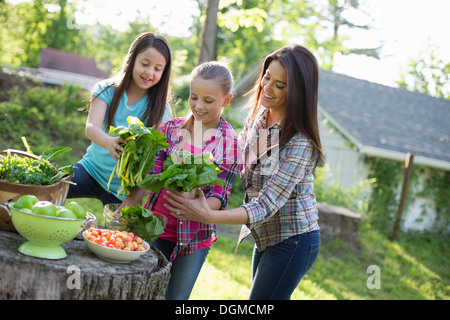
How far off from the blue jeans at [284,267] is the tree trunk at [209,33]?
7.06 meters

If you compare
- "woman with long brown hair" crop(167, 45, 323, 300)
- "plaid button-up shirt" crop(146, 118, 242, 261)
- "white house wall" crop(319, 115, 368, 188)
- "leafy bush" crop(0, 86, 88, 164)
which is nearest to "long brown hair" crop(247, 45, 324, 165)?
"woman with long brown hair" crop(167, 45, 323, 300)

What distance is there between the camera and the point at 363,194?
13.4 meters

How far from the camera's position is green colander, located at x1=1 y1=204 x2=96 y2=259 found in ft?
6.59

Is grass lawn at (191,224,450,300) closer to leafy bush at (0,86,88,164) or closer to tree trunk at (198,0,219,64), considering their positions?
tree trunk at (198,0,219,64)

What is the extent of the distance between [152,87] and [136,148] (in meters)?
1.05

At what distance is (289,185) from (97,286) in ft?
4.12

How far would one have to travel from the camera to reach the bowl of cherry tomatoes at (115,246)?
221 cm

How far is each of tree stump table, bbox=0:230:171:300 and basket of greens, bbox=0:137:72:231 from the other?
9.3 inches

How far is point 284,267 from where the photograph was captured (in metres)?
2.72

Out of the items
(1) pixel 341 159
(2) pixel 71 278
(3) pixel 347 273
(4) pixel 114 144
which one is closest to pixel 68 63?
(1) pixel 341 159

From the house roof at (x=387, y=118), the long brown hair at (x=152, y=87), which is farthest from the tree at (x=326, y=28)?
the long brown hair at (x=152, y=87)

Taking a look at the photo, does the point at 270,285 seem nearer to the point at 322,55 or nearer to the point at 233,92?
the point at 233,92

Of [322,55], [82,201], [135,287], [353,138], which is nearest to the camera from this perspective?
[135,287]
